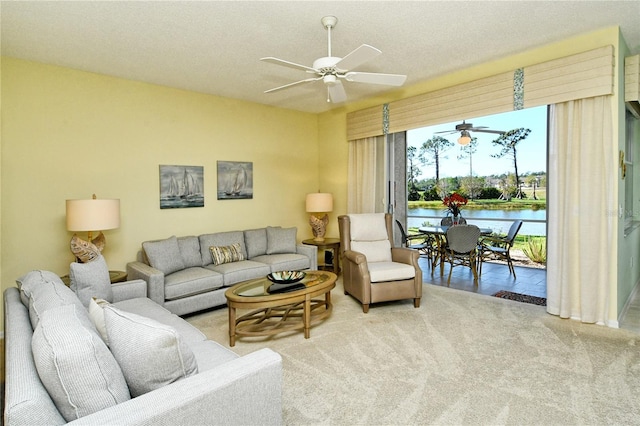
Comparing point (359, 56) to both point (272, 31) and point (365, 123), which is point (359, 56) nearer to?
point (272, 31)

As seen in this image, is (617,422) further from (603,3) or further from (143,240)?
(143,240)

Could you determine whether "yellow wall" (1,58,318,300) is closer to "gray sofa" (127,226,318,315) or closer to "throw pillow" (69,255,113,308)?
"gray sofa" (127,226,318,315)

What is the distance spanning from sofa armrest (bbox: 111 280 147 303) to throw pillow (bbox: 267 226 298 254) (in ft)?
6.54

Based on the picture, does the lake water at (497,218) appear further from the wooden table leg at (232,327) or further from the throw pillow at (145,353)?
the throw pillow at (145,353)

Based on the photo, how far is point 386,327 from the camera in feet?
11.1

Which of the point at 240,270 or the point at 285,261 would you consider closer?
the point at 240,270

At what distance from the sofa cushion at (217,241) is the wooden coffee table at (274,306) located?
1.17m

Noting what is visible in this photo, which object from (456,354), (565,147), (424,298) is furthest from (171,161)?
(565,147)

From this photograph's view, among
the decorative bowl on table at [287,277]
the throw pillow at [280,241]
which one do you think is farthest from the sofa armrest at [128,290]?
the throw pillow at [280,241]

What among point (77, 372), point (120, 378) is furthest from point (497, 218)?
point (77, 372)

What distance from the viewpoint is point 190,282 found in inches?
147

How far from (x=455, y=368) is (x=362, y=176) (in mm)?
3398

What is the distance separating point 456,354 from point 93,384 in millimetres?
2511

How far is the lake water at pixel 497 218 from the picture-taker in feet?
20.9
